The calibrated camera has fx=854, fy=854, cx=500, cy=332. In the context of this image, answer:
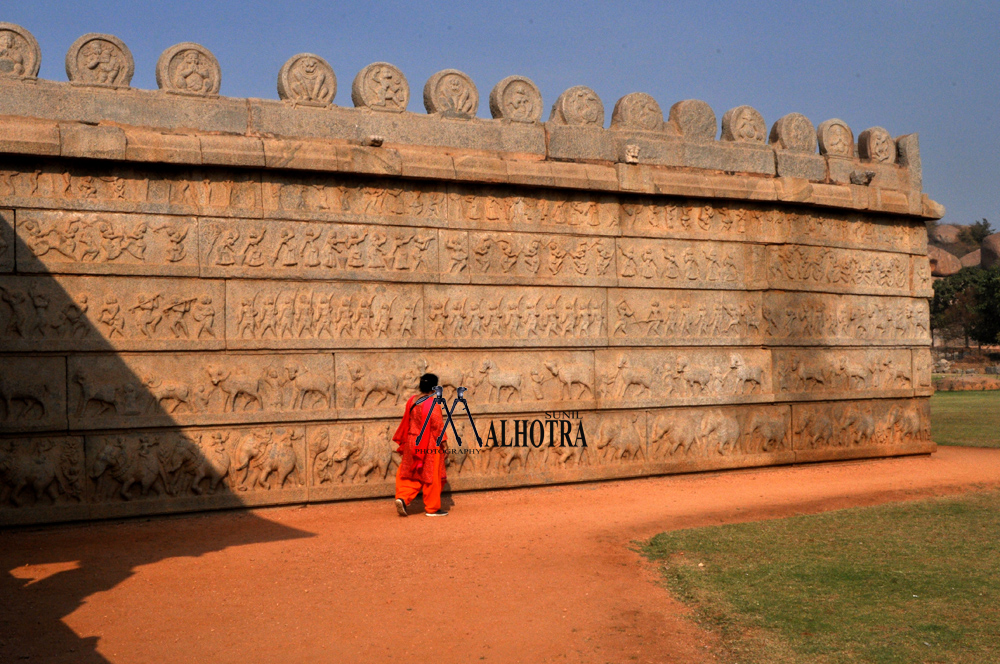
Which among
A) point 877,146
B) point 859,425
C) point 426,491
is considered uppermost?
point 877,146

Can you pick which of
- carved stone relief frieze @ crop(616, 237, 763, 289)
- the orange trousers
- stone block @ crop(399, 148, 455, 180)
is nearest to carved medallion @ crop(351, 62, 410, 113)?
stone block @ crop(399, 148, 455, 180)

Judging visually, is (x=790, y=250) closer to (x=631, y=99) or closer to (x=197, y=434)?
(x=631, y=99)

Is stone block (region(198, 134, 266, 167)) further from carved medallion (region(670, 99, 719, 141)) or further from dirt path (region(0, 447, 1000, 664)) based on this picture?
carved medallion (region(670, 99, 719, 141))

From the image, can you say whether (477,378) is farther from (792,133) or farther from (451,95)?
(792,133)

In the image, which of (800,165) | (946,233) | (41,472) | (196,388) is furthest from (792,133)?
(946,233)

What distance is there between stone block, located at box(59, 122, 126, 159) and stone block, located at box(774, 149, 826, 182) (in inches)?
320

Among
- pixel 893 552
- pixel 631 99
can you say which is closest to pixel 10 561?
pixel 893 552

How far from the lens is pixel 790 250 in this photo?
454 inches

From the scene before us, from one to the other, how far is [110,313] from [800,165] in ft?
29.1

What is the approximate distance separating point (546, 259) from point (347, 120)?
2765 mm

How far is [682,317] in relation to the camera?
35.4ft

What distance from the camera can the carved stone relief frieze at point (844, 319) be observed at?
450 inches

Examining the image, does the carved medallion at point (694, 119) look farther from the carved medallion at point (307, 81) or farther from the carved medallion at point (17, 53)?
the carved medallion at point (17, 53)

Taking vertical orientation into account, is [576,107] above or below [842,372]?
above
